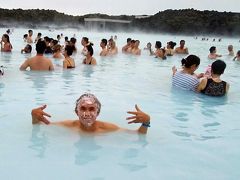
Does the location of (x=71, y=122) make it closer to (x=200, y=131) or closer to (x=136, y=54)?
(x=200, y=131)

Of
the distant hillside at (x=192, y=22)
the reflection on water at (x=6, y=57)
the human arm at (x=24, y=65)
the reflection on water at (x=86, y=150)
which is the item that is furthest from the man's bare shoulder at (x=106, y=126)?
the distant hillside at (x=192, y=22)

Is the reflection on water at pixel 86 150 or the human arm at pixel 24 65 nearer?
the reflection on water at pixel 86 150

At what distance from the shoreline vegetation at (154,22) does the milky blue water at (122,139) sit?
7776cm

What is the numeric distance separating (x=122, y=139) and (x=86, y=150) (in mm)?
588

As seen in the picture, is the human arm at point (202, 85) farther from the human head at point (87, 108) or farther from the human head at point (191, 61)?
the human head at point (87, 108)

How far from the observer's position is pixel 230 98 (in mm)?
8477

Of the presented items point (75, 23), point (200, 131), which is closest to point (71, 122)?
point (200, 131)

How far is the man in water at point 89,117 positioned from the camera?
4453mm

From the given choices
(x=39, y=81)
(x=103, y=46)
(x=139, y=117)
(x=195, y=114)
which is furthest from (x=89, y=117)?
(x=103, y=46)

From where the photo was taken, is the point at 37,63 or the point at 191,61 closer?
the point at 191,61

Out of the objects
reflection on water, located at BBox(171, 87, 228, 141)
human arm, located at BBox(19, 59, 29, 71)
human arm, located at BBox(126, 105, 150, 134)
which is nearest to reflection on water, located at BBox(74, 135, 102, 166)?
human arm, located at BBox(126, 105, 150, 134)

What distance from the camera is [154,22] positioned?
10544cm

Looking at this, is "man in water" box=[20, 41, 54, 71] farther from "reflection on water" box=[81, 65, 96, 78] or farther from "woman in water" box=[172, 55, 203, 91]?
"woman in water" box=[172, 55, 203, 91]

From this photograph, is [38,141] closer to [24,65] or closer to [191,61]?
[191,61]
